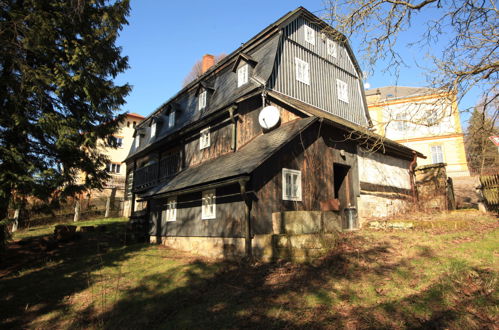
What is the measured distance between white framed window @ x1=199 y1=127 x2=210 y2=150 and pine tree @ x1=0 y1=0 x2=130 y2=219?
4.45 metres

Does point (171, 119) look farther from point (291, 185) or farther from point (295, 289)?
point (295, 289)

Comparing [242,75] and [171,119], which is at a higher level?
[242,75]

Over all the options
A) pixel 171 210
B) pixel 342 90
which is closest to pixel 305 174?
pixel 171 210

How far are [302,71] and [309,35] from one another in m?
2.57

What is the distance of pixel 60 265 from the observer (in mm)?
10992

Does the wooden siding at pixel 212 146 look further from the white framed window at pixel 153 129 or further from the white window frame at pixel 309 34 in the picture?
the white window frame at pixel 309 34

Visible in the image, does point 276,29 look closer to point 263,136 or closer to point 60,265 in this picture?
point 263,136

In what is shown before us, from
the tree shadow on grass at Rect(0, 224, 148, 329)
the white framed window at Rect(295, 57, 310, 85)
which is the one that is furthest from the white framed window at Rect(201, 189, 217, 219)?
the white framed window at Rect(295, 57, 310, 85)

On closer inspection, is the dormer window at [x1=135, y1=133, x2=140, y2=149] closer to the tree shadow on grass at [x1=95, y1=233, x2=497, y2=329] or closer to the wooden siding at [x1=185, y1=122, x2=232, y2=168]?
the wooden siding at [x1=185, y1=122, x2=232, y2=168]

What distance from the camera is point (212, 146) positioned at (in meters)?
14.5

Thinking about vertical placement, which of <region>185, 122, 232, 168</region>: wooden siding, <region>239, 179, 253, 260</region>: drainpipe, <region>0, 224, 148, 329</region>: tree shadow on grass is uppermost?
<region>185, 122, 232, 168</region>: wooden siding

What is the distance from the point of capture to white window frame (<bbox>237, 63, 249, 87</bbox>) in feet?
46.6

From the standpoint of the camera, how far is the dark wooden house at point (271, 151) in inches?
384

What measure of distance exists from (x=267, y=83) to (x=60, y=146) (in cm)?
814
